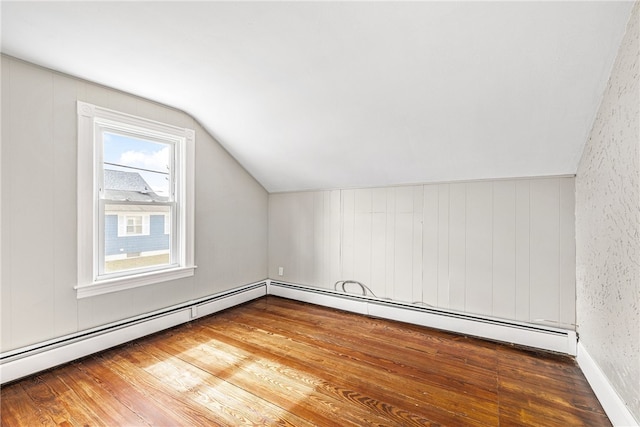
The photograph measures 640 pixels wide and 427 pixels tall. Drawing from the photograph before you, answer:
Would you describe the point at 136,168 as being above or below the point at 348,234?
above

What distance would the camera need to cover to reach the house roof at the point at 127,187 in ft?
8.13

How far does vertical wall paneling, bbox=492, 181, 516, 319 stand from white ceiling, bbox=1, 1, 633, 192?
205mm

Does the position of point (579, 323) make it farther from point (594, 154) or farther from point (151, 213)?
point (151, 213)

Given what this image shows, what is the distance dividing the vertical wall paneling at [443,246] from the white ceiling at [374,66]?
0.19m

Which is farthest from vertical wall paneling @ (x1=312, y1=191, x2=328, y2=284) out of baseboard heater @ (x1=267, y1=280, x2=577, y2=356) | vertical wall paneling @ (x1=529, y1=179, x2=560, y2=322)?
vertical wall paneling @ (x1=529, y1=179, x2=560, y2=322)

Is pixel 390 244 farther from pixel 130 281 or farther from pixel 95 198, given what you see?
pixel 95 198

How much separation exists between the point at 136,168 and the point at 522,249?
361cm

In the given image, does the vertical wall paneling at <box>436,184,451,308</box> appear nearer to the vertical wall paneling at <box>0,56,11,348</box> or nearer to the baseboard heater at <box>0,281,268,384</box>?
Result: the baseboard heater at <box>0,281,268,384</box>

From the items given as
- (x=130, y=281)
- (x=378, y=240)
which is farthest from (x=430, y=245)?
(x=130, y=281)

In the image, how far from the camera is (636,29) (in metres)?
1.29

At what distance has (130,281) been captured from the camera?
254cm

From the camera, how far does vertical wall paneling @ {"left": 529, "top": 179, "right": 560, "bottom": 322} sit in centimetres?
240

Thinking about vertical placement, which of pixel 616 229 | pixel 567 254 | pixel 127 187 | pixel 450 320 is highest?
pixel 127 187

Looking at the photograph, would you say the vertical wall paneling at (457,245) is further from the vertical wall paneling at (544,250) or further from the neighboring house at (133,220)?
the neighboring house at (133,220)
